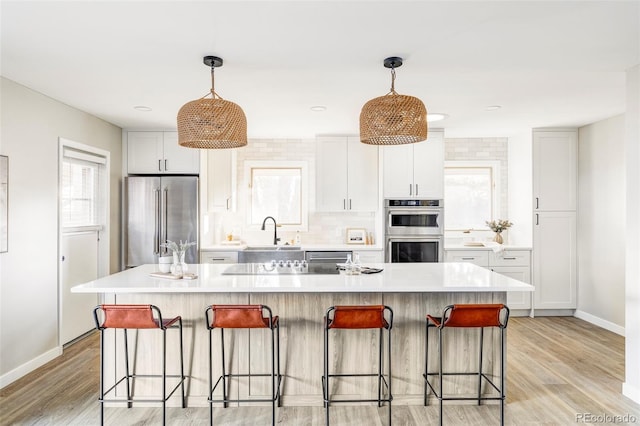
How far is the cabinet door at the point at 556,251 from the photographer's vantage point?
5230mm

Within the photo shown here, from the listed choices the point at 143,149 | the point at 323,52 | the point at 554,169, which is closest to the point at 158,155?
the point at 143,149

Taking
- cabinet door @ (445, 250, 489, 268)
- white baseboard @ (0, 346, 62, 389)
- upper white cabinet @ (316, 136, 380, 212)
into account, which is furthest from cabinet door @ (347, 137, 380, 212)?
white baseboard @ (0, 346, 62, 389)

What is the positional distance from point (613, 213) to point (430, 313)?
127 inches

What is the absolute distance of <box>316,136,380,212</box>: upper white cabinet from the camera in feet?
17.9

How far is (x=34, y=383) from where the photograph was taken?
3.27 m

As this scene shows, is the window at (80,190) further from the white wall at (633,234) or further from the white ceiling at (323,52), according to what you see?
the white wall at (633,234)

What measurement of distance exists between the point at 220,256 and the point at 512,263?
3860mm

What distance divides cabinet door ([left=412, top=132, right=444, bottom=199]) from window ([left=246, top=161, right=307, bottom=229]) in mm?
1648

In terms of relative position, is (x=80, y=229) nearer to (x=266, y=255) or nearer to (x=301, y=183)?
(x=266, y=255)

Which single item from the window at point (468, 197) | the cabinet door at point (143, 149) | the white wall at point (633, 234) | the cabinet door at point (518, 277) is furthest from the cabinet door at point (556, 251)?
the cabinet door at point (143, 149)

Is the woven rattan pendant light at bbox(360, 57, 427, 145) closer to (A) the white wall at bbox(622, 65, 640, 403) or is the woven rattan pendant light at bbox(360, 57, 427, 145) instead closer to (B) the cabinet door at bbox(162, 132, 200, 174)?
(A) the white wall at bbox(622, 65, 640, 403)

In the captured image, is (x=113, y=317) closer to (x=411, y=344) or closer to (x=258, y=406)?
(x=258, y=406)

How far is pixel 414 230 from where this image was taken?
5.23 meters

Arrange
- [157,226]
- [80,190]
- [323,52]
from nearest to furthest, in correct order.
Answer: [323,52] < [80,190] < [157,226]
